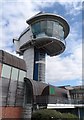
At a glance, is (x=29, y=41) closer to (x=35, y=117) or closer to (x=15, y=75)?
(x=15, y=75)

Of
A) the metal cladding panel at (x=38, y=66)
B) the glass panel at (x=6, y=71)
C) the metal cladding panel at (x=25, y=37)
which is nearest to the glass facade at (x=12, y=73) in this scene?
the glass panel at (x=6, y=71)

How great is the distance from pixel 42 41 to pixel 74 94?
17.4m

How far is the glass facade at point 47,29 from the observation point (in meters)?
58.5

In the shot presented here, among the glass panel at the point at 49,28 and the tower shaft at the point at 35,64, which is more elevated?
the glass panel at the point at 49,28

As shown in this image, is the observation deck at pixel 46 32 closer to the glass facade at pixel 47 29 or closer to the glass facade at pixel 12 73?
the glass facade at pixel 47 29

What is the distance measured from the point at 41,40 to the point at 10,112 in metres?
35.2

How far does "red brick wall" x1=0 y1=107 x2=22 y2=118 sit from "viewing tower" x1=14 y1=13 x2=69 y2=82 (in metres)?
31.3

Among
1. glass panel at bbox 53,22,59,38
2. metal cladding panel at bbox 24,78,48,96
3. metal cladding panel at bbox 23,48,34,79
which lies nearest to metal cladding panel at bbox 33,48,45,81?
metal cladding panel at bbox 23,48,34,79

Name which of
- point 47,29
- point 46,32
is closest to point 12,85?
point 46,32

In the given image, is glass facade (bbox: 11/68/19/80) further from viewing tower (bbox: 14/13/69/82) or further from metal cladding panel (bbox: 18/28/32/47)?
metal cladding panel (bbox: 18/28/32/47)

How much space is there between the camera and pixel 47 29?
192 feet

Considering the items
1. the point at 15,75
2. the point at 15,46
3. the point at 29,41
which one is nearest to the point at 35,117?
the point at 15,75

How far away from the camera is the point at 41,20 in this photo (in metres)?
59.4

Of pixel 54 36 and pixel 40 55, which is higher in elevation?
pixel 54 36
